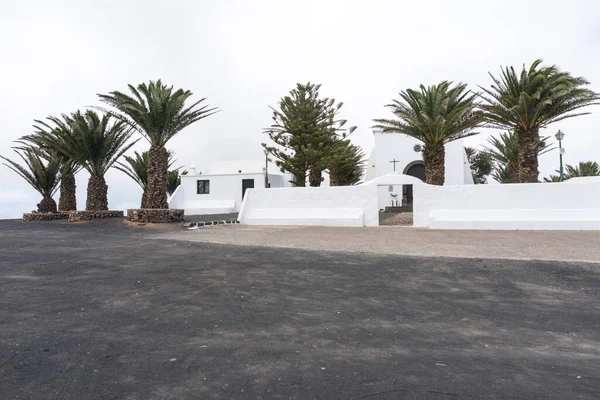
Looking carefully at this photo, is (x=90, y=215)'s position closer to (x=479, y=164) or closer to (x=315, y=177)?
(x=315, y=177)

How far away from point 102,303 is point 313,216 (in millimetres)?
11878

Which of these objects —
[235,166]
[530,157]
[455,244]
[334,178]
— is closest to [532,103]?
[530,157]

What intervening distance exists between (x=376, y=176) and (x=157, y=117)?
60.5 ft

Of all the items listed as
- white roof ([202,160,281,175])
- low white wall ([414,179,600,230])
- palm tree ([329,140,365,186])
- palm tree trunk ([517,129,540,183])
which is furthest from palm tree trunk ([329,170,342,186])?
low white wall ([414,179,600,230])

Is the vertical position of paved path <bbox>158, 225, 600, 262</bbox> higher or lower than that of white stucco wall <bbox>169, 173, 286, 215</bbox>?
lower

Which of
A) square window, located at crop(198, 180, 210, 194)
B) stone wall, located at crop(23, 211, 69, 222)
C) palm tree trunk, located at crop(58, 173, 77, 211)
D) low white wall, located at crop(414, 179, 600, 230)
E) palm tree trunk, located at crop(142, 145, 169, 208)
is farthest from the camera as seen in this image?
square window, located at crop(198, 180, 210, 194)

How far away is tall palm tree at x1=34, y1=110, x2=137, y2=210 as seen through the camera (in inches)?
740

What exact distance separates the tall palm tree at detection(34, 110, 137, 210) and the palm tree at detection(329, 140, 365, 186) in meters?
13.5

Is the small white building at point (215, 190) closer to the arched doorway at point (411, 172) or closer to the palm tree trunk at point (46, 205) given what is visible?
the palm tree trunk at point (46, 205)

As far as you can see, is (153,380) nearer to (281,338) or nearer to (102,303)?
(281,338)

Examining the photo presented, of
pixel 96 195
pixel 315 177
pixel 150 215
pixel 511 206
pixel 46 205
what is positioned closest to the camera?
pixel 511 206

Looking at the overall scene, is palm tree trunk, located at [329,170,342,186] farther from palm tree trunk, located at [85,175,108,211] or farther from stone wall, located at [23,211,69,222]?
stone wall, located at [23,211,69,222]

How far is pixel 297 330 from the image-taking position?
12.3 ft

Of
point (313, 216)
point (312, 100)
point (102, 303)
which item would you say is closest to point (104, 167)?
point (313, 216)
